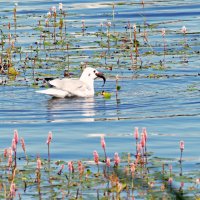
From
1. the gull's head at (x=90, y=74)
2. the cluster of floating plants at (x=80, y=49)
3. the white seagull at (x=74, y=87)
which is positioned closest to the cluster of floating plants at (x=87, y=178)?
the white seagull at (x=74, y=87)

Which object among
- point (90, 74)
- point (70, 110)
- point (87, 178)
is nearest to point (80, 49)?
point (90, 74)

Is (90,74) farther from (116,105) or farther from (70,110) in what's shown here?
(70,110)

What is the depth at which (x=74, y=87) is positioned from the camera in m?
13.9

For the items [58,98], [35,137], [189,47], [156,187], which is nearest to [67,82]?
[58,98]

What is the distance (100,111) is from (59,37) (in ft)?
22.2

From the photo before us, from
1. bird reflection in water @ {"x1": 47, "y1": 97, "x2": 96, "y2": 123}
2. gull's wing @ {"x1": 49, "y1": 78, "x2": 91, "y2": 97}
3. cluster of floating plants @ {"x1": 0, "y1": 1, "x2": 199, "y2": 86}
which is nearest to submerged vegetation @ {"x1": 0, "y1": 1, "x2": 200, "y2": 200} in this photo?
cluster of floating plants @ {"x1": 0, "y1": 1, "x2": 199, "y2": 86}

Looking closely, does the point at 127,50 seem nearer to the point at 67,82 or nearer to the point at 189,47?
the point at 189,47

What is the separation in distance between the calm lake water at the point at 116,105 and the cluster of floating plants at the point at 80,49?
0.03 meters

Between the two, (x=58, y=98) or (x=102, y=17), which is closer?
(x=58, y=98)

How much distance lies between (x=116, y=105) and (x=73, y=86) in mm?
1097

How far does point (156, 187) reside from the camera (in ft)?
25.2

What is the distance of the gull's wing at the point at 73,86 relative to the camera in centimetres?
1381

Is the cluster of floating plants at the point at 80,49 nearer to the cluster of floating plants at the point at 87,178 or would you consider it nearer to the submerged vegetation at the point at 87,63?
the submerged vegetation at the point at 87,63

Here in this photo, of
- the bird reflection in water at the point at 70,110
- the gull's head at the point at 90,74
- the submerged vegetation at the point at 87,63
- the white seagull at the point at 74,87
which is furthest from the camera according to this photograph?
the gull's head at the point at 90,74
